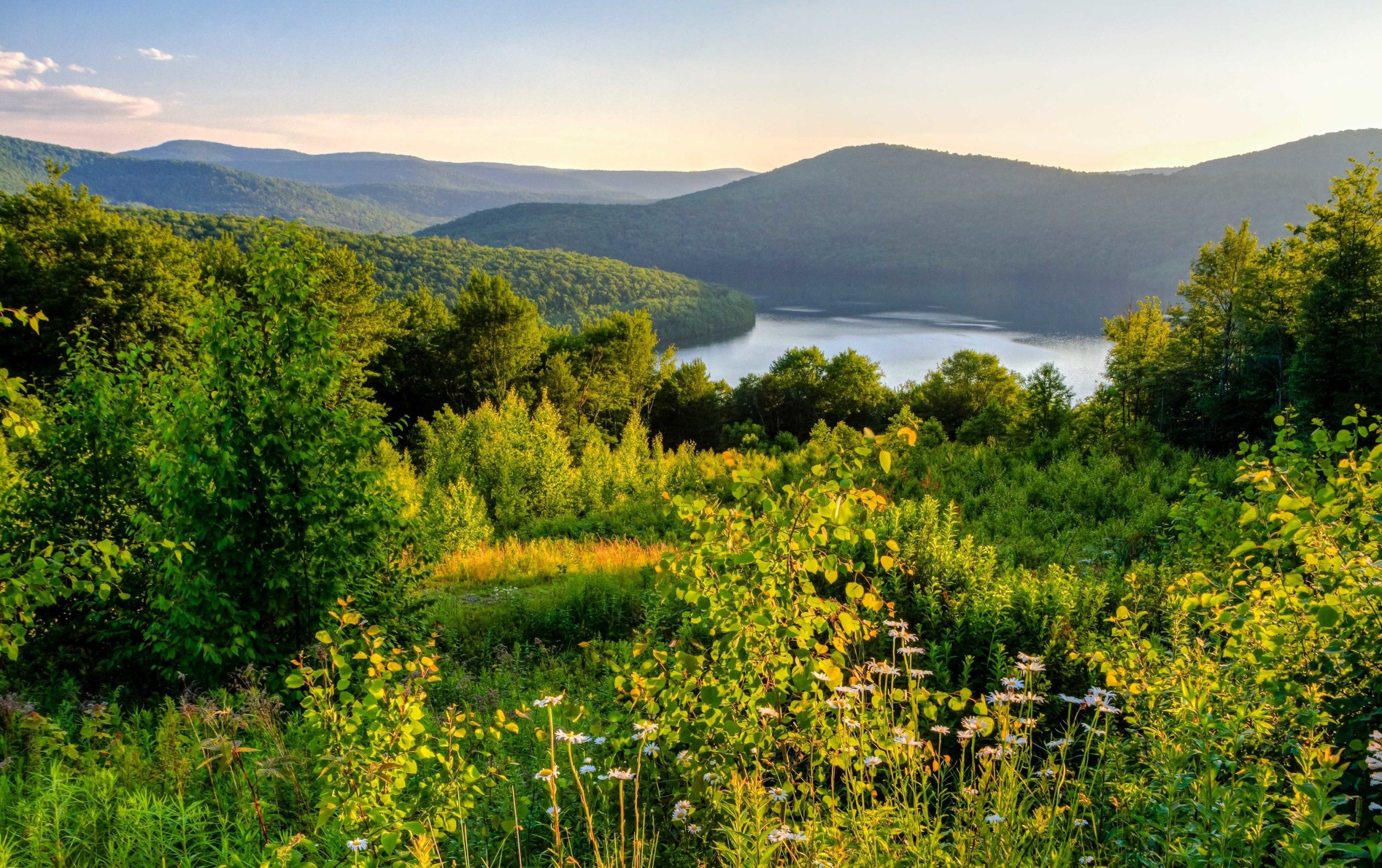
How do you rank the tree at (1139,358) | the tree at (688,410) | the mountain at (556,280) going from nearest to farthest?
the tree at (1139,358) < the tree at (688,410) < the mountain at (556,280)

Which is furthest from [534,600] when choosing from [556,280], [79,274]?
[556,280]

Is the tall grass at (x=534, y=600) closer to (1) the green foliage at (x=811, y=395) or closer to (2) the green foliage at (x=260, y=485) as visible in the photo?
(2) the green foliage at (x=260, y=485)

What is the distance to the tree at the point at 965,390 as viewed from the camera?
44.7 meters

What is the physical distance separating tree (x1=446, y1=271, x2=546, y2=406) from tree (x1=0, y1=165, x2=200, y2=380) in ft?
45.6

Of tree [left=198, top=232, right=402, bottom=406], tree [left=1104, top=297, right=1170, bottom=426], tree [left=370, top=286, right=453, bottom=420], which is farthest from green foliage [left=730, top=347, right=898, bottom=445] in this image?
tree [left=198, top=232, right=402, bottom=406]

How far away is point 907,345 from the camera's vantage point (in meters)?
87.0

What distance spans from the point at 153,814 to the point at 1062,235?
230 metres

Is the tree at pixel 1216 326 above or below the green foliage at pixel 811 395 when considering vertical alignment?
above

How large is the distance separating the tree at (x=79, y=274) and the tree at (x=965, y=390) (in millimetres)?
39179

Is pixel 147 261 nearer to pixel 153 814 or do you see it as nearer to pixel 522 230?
→ pixel 153 814

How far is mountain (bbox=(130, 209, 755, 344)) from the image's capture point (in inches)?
2749

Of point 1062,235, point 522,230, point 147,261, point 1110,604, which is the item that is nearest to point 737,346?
point 147,261

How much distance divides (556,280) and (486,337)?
67684 mm

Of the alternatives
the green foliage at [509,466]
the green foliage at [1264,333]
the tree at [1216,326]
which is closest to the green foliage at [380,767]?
the green foliage at [509,466]
